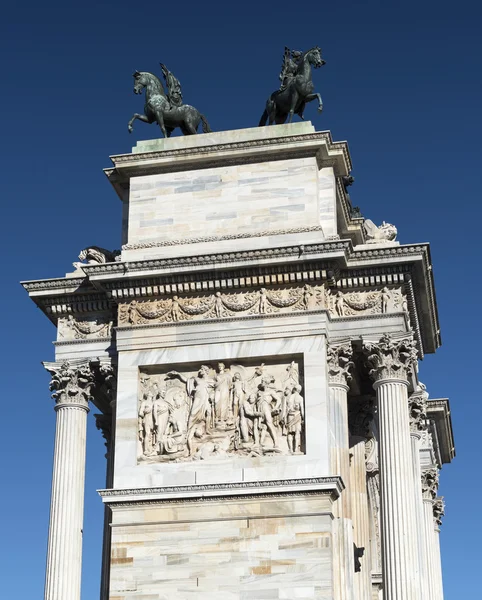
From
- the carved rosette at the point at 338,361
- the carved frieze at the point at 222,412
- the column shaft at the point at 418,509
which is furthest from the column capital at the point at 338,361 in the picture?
the column shaft at the point at 418,509

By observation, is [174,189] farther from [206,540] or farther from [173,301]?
[206,540]

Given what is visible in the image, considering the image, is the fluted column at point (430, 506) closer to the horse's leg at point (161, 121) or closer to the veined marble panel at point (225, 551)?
the veined marble panel at point (225, 551)

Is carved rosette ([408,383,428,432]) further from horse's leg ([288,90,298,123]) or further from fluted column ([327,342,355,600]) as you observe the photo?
horse's leg ([288,90,298,123])

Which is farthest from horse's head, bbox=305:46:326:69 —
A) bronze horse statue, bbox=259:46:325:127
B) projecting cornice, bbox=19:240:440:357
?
projecting cornice, bbox=19:240:440:357

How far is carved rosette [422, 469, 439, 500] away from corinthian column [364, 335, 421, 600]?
12210mm

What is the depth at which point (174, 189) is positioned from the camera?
36062 millimetres

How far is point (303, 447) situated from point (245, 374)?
2341mm

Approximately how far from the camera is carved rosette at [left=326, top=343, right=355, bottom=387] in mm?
33344

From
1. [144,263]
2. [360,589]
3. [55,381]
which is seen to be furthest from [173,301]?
[360,589]

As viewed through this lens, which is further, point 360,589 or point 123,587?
point 360,589

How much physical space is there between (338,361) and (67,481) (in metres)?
6.98

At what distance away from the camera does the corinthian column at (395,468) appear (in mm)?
31578

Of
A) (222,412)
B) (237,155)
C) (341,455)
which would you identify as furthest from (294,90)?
(341,455)

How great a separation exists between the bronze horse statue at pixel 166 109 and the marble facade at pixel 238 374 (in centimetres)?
114
